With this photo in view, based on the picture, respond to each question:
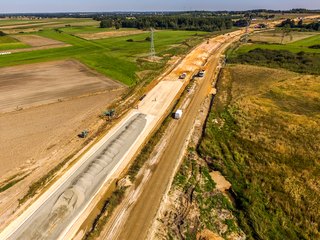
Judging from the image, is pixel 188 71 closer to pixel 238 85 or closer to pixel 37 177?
pixel 238 85

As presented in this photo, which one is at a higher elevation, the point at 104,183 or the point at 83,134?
the point at 83,134

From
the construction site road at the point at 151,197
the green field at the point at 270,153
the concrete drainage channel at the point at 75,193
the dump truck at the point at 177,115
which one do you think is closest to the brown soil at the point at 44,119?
the concrete drainage channel at the point at 75,193

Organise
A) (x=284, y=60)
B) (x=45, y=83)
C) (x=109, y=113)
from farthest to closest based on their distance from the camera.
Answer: (x=284, y=60)
(x=45, y=83)
(x=109, y=113)

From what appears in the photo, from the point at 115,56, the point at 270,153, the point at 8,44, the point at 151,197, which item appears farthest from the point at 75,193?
the point at 8,44

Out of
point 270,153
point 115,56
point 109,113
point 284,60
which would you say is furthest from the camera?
point 115,56

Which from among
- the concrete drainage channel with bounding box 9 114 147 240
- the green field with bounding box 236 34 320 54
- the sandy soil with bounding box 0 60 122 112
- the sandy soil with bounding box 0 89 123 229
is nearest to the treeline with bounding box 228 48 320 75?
the green field with bounding box 236 34 320 54

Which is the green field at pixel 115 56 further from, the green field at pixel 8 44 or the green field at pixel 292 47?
the green field at pixel 292 47

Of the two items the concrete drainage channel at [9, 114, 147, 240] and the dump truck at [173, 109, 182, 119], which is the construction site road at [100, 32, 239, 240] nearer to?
the dump truck at [173, 109, 182, 119]

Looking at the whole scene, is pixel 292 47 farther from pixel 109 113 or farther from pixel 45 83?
pixel 45 83
